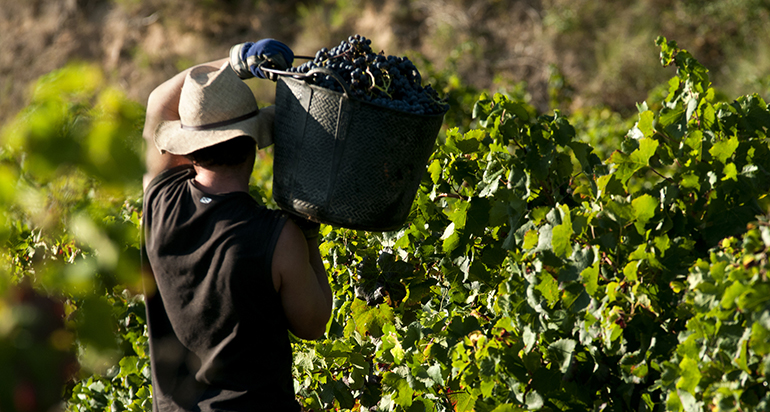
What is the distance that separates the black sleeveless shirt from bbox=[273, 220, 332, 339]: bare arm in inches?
0.9

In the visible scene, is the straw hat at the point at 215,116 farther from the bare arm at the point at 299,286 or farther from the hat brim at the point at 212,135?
the bare arm at the point at 299,286

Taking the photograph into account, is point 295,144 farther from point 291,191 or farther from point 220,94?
point 220,94

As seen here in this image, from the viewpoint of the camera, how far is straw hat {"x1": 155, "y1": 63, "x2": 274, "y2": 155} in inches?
64.2

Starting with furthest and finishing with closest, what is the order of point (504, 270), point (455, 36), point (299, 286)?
1. point (455, 36)
2. point (504, 270)
3. point (299, 286)

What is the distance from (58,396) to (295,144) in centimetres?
97

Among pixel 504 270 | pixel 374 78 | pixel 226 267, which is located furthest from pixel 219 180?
pixel 504 270

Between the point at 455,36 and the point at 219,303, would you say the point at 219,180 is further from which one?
the point at 455,36

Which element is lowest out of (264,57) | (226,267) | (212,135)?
(226,267)

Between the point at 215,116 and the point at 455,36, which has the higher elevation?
the point at 215,116

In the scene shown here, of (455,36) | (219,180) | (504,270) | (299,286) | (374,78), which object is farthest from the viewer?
(455,36)

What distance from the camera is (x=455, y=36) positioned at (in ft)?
37.3

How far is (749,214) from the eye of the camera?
146 centimetres

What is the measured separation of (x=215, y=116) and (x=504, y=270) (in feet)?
2.99

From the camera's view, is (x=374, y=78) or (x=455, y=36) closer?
(x=374, y=78)
